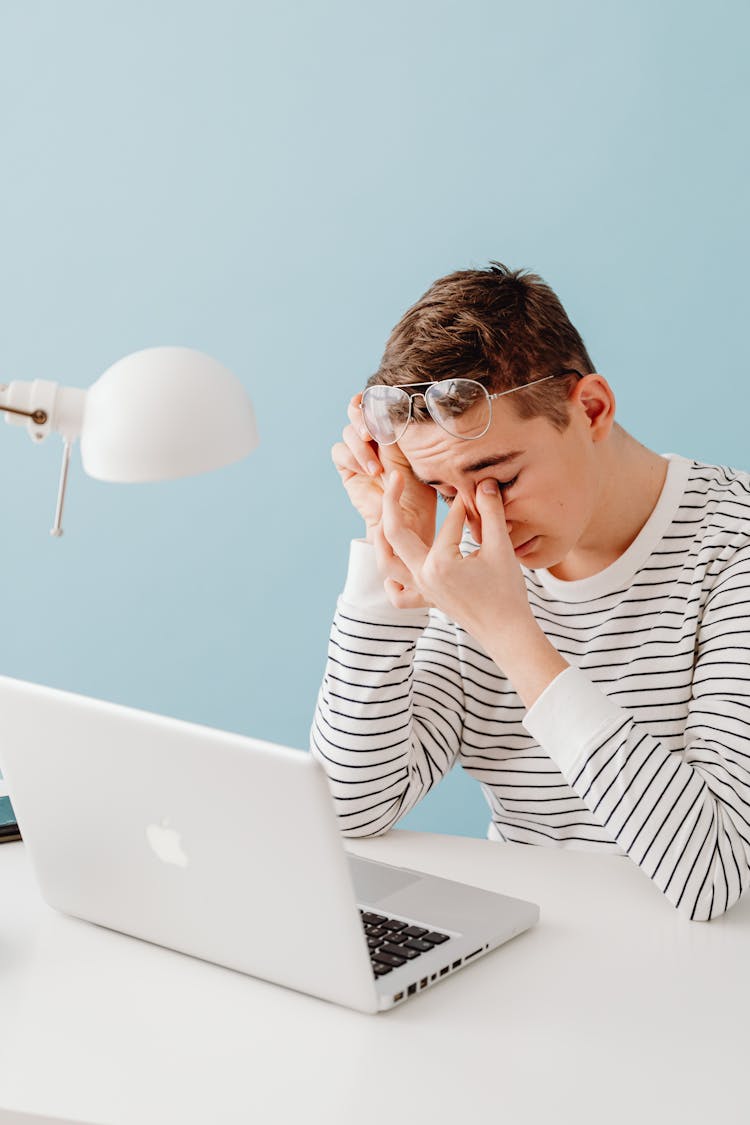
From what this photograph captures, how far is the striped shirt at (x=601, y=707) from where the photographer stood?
116 cm

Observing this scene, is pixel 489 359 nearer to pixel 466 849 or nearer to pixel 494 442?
pixel 494 442

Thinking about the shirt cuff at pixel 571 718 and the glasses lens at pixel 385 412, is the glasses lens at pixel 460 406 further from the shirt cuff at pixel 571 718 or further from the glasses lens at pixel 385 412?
the shirt cuff at pixel 571 718

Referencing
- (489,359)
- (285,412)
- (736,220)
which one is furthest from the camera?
(285,412)

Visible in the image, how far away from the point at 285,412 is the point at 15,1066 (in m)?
1.77

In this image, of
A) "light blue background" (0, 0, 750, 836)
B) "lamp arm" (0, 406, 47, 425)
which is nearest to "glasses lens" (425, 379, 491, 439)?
"lamp arm" (0, 406, 47, 425)

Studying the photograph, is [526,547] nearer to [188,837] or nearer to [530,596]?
[530,596]

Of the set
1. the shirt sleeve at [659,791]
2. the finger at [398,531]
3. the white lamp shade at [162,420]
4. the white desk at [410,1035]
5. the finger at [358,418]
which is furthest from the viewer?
the finger at [358,418]

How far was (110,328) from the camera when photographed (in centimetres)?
263

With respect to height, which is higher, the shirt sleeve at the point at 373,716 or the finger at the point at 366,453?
the finger at the point at 366,453

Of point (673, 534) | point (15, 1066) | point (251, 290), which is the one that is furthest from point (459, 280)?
point (251, 290)

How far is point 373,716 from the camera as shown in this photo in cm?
139

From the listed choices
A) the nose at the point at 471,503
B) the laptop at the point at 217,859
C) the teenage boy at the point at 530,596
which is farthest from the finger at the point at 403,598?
the laptop at the point at 217,859

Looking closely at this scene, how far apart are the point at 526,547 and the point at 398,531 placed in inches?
5.5

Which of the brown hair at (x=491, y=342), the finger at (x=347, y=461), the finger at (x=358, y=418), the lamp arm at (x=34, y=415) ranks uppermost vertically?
the brown hair at (x=491, y=342)
